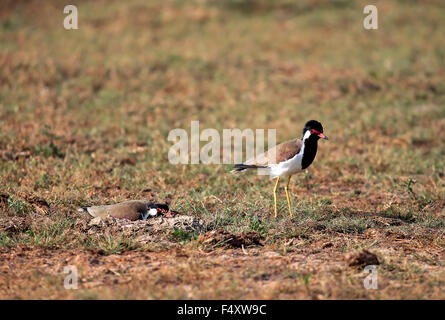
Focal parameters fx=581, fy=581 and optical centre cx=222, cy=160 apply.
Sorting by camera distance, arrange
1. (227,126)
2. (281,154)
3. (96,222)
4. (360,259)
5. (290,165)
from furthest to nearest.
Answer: (227,126), (281,154), (290,165), (96,222), (360,259)

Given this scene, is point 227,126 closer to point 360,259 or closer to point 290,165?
point 290,165

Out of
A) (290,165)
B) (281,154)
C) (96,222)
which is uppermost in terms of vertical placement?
(281,154)

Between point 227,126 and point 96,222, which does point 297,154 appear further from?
point 227,126

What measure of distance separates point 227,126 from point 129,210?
5.12 m

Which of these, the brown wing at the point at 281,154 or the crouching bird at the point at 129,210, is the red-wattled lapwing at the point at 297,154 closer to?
the brown wing at the point at 281,154

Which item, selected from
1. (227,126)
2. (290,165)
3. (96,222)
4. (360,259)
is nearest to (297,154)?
(290,165)

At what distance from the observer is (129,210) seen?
18.4 ft

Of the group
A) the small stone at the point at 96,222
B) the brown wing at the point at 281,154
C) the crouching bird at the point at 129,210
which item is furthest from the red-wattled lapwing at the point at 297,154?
the small stone at the point at 96,222

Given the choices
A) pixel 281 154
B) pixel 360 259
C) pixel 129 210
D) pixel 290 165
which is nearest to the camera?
pixel 360 259

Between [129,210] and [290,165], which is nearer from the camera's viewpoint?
[129,210]

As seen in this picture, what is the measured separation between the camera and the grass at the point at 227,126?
4.86m

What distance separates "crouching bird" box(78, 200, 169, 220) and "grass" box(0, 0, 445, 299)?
0.25 metres

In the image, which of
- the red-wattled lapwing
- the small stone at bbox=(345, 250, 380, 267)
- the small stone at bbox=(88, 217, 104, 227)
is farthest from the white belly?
Result: the small stone at bbox=(88, 217, 104, 227)

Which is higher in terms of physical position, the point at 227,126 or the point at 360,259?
the point at 227,126
